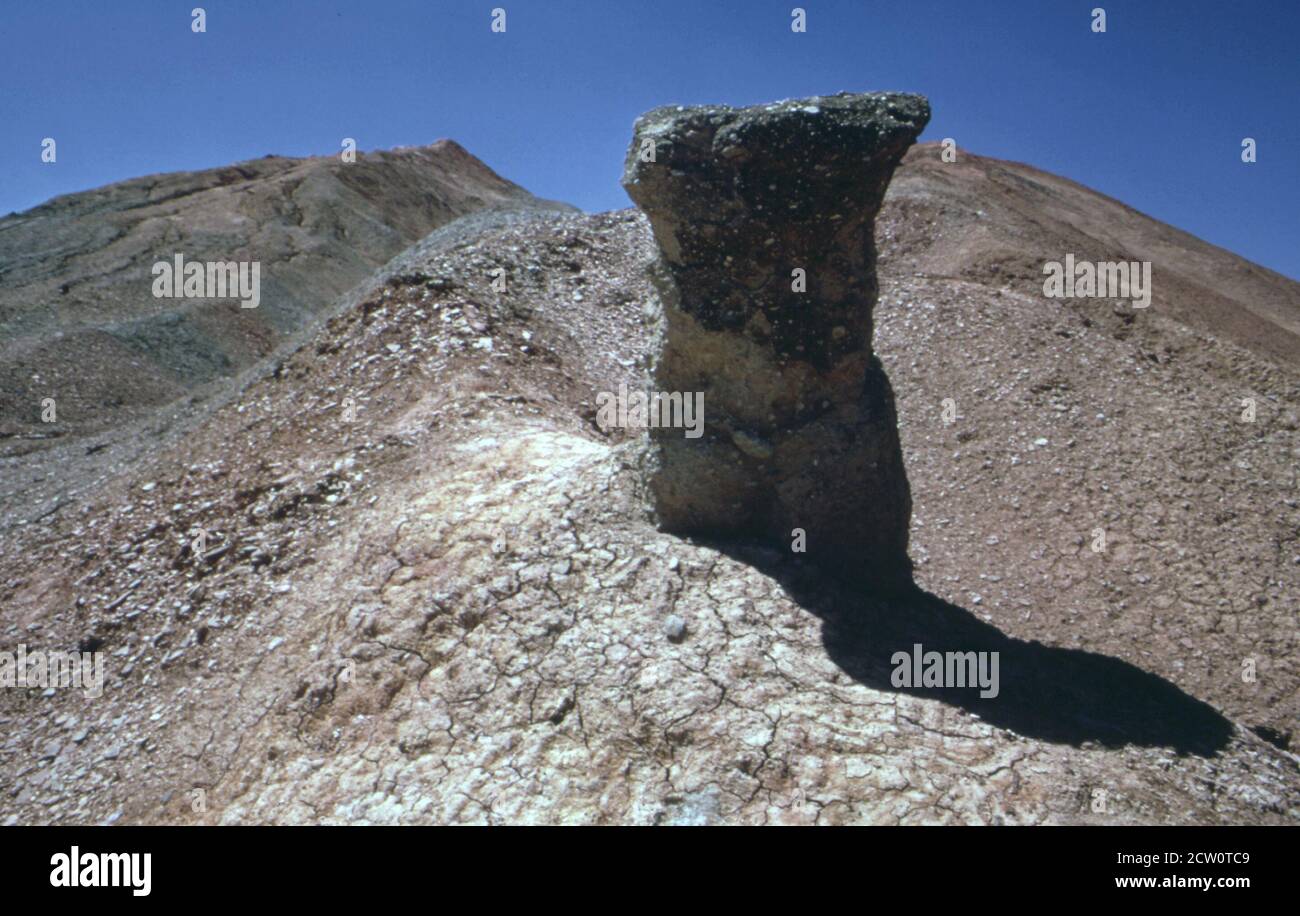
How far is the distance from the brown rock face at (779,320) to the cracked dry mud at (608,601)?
0.94 ft

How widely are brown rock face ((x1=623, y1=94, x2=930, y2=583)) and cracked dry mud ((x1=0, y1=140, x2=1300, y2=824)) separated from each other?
0.29m

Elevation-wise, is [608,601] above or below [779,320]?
below

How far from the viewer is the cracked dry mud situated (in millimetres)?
3717

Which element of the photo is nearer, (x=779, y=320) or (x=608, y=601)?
(x=608, y=601)

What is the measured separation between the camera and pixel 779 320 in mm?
4672

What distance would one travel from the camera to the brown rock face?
437cm

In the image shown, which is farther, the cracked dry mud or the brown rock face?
the brown rock face

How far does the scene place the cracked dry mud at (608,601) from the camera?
3717 mm

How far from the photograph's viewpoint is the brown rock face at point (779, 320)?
4.37 metres

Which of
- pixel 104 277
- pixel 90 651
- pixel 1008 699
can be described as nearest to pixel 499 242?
pixel 90 651

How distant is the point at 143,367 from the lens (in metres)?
13.8

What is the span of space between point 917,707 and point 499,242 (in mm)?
7163

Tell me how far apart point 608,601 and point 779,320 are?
1562 millimetres

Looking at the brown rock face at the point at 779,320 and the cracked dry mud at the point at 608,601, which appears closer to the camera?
the cracked dry mud at the point at 608,601
